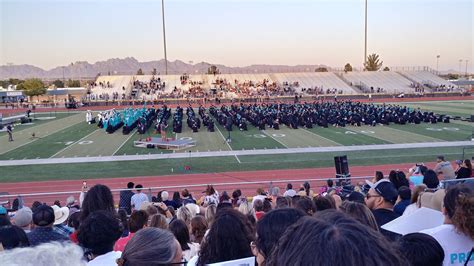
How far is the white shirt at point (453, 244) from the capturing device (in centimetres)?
326

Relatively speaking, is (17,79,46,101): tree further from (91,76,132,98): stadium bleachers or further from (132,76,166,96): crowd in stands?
(132,76,166,96): crowd in stands

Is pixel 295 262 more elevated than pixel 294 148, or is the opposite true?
pixel 295 262

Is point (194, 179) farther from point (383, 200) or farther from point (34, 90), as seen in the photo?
point (34, 90)

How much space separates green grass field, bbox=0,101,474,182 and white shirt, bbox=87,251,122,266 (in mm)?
15587

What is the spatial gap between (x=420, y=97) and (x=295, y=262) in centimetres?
6784

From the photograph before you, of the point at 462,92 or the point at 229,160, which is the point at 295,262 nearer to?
the point at 229,160

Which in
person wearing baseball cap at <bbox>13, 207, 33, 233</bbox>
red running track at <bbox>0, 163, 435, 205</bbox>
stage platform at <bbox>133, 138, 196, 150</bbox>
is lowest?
red running track at <bbox>0, 163, 435, 205</bbox>

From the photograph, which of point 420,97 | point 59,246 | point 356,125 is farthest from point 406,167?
point 420,97

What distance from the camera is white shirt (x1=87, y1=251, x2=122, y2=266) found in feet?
11.6

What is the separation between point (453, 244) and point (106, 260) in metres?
2.63

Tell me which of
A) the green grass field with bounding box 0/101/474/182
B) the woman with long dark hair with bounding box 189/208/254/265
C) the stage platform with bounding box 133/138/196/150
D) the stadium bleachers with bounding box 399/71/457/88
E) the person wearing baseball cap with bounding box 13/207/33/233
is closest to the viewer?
the woman with long dark hair with bounding box 189/208/254/265

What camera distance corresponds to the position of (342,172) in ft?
46.6

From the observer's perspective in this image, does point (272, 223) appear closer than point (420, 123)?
Yes

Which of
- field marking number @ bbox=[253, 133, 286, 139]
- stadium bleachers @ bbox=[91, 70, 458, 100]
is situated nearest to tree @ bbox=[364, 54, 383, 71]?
stadium bleachers @ bbox=[91, 70, 458, 100]
